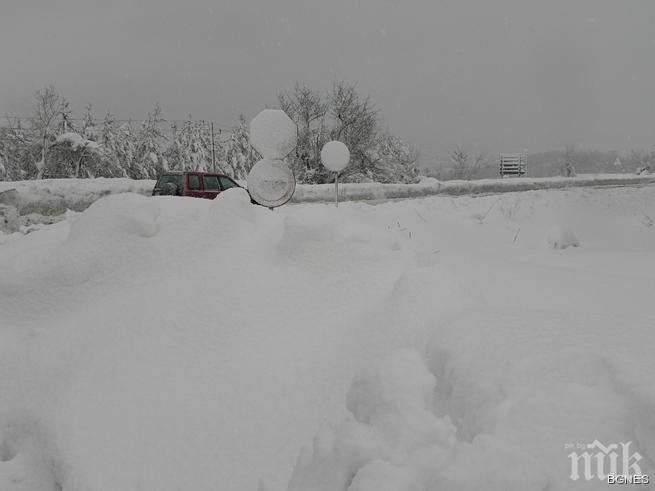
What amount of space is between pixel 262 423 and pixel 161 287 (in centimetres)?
149

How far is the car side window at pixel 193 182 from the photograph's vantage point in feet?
41.1

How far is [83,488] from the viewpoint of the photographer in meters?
2.42

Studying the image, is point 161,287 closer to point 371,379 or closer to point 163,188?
point 371,379

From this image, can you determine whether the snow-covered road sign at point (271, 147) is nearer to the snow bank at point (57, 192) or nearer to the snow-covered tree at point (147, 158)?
the snow bank at point (57, 192)

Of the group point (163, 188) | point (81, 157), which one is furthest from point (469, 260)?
point (81, 157)

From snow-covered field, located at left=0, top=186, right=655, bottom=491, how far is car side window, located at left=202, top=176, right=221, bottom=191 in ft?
26.3

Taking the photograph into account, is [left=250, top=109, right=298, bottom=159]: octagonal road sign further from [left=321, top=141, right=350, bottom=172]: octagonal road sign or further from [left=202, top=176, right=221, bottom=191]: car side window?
[left=202, top=176, right=221, bottom=191]: car side window

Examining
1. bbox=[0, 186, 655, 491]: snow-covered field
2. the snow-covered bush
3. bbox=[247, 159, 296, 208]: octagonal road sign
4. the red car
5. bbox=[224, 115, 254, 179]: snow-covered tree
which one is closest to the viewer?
bbox=[0, 186, 655, 491]: snow-covered field

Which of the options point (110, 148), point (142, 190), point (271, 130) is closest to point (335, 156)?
point (271, 130)

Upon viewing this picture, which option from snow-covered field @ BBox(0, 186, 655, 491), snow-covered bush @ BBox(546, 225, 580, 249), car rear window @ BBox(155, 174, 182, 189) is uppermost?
car rear window @ BBox(155, 174, 182, 189)

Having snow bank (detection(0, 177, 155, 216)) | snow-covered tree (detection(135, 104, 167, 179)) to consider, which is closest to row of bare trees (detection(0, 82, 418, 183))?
snow-covered tree (detection(135, 104, 167, 179))

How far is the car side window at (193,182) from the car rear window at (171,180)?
10.0 inches

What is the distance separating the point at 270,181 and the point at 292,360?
9.11m

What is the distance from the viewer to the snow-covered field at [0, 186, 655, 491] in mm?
1659
